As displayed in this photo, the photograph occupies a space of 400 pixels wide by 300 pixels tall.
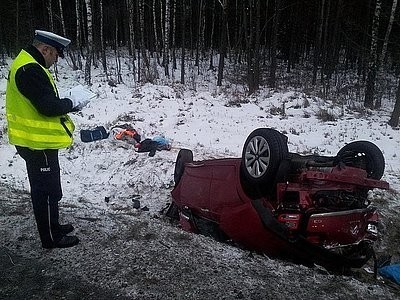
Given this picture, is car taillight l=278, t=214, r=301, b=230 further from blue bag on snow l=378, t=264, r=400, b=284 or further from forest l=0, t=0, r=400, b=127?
forest l=0, t=0, r=400, b=127

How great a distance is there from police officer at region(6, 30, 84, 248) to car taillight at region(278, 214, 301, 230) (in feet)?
6.75

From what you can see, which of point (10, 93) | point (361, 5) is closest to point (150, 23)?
point (361, 5)

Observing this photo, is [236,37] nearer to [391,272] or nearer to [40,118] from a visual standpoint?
[391,272]

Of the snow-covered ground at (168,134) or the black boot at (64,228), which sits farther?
the snow-covered ground at (168,134)

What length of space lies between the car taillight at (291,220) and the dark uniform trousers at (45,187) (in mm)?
2057

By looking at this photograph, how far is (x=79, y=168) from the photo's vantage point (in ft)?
25.1

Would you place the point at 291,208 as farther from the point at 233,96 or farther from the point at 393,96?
the point at 393,96

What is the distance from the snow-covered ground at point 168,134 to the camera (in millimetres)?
6770

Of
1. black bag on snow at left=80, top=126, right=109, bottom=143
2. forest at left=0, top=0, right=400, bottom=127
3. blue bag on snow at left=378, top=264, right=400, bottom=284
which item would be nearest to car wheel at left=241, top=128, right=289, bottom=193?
blue bag on snow at left=378, top=264, right=400, bottom=284

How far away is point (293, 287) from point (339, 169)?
1218 millimetres

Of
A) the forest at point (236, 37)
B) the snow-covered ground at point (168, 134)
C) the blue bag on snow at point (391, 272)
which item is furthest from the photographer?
the forest at point (236, 37)

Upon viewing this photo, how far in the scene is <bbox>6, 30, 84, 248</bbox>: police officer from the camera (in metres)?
3.16

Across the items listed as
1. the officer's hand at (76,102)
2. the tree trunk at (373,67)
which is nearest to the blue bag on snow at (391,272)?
the officer's hand at (76,102)

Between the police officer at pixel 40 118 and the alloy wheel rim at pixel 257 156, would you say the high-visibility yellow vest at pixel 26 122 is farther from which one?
the alloy wheel rim at pixel 257 156
